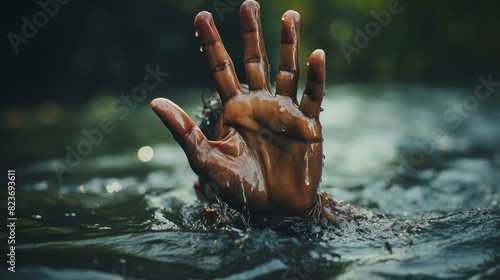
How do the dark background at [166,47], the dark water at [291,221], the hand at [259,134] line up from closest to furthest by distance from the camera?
1. the dark water at [291,221]
2. the hand at [259,134]
3. the dark background at [166,47]

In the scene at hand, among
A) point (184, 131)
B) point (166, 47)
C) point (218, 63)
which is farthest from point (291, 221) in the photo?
point (166, 47)

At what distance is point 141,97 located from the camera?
11.0m

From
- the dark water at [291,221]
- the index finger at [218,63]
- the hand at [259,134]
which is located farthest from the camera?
the index finger at [218,63]

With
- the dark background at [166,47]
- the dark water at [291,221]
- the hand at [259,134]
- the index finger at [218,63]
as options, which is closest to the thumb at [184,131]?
the hand at [259,134]

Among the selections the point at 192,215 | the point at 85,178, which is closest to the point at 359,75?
the point at 85,178

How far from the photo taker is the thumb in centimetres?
232

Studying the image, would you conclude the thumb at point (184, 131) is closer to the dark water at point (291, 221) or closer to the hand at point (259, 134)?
the hand at point (259, 134)

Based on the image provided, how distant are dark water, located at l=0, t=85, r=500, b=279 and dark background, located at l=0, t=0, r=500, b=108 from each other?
53.9 inches

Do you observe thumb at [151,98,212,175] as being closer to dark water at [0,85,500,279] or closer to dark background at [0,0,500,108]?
dark water at [0,85,500,279]

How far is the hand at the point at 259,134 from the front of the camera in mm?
2350

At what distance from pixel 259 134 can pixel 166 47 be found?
32.1ft

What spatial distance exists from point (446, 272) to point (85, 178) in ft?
12.8

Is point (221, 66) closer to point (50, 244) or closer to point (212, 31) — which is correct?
point (212, 31)

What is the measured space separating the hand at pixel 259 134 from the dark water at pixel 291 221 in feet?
0.60
